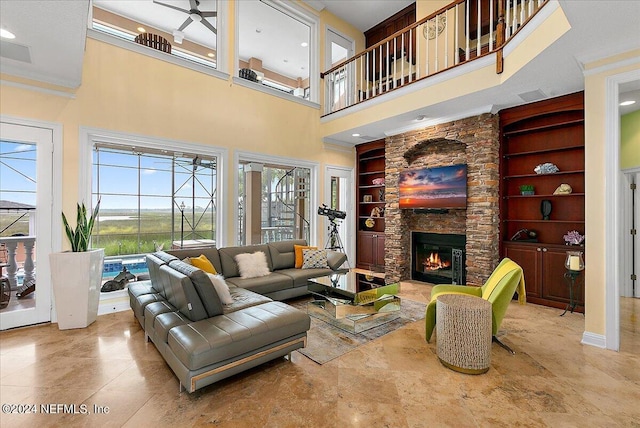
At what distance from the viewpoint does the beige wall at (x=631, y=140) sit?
→ 4.55 metres

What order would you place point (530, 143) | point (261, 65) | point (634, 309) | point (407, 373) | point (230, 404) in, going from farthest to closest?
1. point (261, 65)
2. point (530, 143)
3. point (634, 309)
4. point (407, 373)
5. point (230, 404)

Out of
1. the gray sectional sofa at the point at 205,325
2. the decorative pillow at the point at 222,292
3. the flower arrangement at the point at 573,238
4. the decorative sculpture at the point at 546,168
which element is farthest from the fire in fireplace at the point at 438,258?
the decorative pillow at the point at 222,292

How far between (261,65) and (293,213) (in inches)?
136

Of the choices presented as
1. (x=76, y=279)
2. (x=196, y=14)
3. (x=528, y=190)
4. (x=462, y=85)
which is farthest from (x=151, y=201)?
(x=528, y=190)

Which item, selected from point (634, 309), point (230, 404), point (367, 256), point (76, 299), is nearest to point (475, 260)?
point (634, 309)

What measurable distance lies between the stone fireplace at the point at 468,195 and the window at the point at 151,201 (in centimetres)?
373

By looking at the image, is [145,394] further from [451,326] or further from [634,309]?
[634,309]

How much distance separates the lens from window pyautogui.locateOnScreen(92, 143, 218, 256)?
6.00 m

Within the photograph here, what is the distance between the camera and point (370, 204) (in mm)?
7414

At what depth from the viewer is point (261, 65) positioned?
6.76m

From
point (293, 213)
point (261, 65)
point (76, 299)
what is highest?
point (261, 65)

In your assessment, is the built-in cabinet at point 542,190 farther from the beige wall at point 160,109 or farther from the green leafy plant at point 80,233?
the green leafy plant at point 80,233

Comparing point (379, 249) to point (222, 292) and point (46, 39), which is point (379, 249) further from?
point (46, 39)

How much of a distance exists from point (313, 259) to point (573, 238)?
3.81 meters
